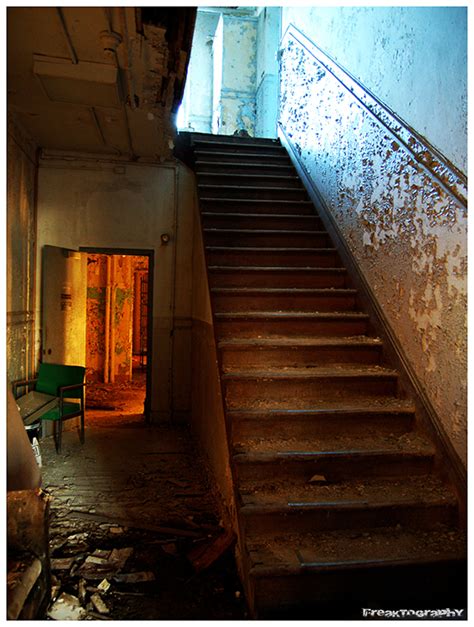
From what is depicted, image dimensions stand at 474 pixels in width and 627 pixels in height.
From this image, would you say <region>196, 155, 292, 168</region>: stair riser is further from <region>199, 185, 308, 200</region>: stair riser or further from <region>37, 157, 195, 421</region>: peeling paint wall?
<region>199, 185, 308, 200</region>: stair riser

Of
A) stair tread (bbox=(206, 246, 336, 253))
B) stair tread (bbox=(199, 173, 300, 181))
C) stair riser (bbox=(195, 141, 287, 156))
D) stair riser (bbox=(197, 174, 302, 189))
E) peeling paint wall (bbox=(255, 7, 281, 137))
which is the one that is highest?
peeling paint wall (bbox=(255, 7, 281, 137))

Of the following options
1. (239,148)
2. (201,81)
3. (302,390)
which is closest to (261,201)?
(239,148)

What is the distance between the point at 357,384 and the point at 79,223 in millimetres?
3975

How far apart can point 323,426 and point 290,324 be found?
39.8 inches

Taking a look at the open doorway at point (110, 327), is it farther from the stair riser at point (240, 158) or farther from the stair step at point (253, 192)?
the stair step at point (253, 192)

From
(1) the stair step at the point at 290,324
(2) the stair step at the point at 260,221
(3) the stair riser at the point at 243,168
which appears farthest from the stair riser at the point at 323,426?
(3) the stair riser at the point at 243,168

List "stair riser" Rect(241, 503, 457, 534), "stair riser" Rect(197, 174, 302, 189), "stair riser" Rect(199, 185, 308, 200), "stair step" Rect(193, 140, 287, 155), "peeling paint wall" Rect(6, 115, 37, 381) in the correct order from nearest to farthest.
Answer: "stair riser" Rect(241, 503, 457, 534) < "peeling paint wall" Rect(6, 115, 37, 381) < "stair riser" Rect(199, 185, 308, 200) < "stair riser" Rect(197, 174, 302, 189) < "stair step" Rect(193, 140, 287, 155)

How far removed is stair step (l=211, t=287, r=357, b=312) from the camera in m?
3.56

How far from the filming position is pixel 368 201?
3.36 meters

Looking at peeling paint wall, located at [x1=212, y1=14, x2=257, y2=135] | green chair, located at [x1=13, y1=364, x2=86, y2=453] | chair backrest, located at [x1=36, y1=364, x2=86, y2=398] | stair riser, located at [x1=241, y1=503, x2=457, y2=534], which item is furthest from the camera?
peeling paint wall, located at [x1=212, y1=14, x2=257, y2=135]

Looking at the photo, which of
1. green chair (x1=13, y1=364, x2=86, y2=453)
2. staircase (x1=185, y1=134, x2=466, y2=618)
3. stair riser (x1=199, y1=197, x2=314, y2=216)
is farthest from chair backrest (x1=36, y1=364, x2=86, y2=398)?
stair riser (x1=199, y1=197, x2=314, y2=216)

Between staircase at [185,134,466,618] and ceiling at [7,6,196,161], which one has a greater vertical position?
ceiling at [7,6,196,161]

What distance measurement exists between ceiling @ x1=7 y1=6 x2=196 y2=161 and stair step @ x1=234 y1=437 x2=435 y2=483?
2692mm
